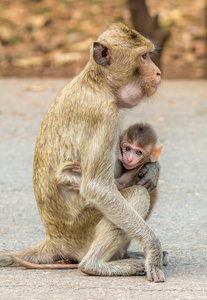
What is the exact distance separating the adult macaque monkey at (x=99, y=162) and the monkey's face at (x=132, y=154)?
260 mm

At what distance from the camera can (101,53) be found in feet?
15.2

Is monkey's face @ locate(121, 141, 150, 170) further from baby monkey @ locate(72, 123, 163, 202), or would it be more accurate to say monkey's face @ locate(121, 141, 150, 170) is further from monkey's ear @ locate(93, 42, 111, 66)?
monkey's ear @ locate(93, 42, 111, 66)

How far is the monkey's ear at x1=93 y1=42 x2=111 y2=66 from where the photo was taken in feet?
15.1

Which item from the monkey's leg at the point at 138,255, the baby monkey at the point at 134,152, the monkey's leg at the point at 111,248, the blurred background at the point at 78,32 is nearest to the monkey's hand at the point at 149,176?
the baby monkey at the point at 134,152

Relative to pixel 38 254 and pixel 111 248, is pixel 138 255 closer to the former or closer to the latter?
pixel 111 248

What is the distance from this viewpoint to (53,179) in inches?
186

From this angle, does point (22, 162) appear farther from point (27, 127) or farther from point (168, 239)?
point (168, 239)

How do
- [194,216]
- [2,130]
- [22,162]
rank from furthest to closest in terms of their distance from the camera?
1. [2,130]
2. [22,162]
3. [194,216]

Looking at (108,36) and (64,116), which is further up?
(108,36)

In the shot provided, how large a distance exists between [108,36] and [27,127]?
18.9 feet

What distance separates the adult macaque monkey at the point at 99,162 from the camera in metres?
4.58

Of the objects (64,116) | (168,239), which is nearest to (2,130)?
(168,239)

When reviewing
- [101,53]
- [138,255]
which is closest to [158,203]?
[138,255]

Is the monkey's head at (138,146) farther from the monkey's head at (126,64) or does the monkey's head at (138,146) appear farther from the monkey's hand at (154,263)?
the monkey's hand at (154,263)
